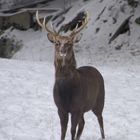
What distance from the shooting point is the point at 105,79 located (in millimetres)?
14781

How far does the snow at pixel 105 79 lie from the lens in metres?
9.12

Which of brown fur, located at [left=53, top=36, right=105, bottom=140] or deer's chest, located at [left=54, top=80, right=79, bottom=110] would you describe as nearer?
brown fur, located at [left=53, top=36, right=105, bottom=140]

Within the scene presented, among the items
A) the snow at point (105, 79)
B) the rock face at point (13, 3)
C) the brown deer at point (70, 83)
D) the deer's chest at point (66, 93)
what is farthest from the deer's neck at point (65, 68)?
the rock face at point (13, 3)

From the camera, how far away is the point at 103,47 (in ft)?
71.7

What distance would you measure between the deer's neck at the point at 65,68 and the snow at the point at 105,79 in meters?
1.68

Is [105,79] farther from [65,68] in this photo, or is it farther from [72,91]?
[65,68]

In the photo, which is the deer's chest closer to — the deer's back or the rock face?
the deer's back

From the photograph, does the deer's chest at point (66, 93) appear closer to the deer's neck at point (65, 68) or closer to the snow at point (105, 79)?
the deer's neck at point (65, 68)

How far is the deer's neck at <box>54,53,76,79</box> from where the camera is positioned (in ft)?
23.0

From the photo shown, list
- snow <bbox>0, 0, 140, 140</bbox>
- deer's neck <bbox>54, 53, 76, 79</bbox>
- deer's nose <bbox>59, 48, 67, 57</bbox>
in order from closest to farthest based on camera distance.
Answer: deer's nose <bbox>59, 48, 67, 57</bbox> → deer's neck <bbox>54, 53, 76, 79</bbox> → snow <bbox>0, 0, 140, 140</bbox>

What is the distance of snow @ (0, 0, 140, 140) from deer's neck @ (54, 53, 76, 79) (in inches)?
66.0

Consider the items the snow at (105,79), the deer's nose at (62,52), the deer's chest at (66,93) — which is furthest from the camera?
the snow at (105,79)

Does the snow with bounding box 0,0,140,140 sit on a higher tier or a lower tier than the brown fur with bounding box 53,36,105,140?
lower

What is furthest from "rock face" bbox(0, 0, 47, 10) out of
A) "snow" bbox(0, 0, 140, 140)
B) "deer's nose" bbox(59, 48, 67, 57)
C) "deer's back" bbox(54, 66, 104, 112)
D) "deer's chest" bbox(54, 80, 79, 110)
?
"deer's nose" bbox(59, 48, 67, 57)
